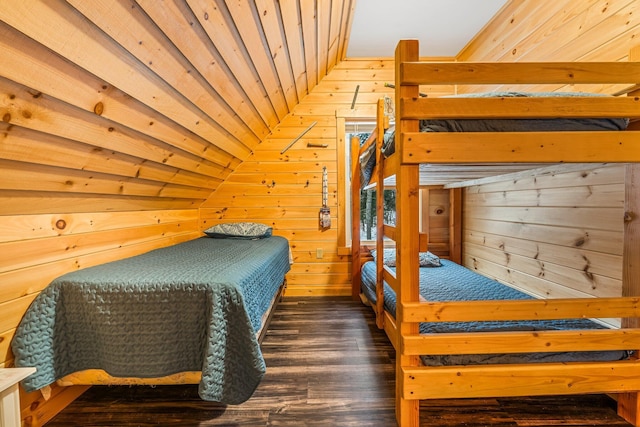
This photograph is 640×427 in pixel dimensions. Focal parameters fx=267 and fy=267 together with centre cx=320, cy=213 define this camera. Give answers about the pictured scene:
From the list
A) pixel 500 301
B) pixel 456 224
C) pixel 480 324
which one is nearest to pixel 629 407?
pixel 480 324

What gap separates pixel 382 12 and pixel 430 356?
246 cm

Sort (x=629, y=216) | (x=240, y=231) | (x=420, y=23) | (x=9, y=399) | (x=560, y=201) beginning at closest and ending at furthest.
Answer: (x=9, y=399), (x=629, y=216), (x=560, y=201), (x=420, y=23), (x=240, y=231)

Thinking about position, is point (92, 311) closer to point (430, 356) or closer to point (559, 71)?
point (430, 356)

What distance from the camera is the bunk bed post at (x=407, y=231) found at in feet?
3.57

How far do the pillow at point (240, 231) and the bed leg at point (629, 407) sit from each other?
2385 millimetres

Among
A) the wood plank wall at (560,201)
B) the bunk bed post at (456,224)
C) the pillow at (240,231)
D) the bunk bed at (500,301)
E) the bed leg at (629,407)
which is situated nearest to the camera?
the bunk bed at (500,301)

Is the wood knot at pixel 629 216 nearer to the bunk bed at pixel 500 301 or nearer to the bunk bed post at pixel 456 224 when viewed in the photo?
the bunk bed at pixel 500 301

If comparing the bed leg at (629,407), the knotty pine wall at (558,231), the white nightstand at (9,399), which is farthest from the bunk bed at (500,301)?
the white nightstand at (9,399)

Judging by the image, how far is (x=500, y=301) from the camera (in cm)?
109

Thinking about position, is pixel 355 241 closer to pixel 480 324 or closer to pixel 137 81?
pixel 480 324

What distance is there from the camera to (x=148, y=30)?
993 mm

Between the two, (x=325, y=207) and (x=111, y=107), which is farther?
(x=325, y=207)

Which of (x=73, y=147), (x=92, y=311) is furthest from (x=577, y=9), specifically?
(x=92, y=311)

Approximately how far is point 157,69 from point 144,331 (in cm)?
109
